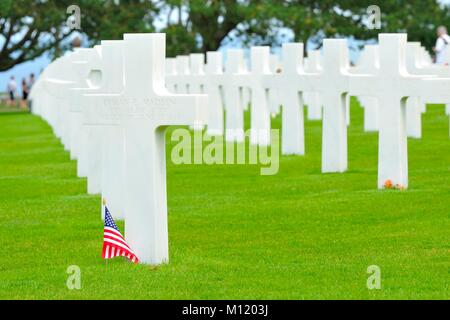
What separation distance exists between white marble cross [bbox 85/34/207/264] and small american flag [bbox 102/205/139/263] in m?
0.09

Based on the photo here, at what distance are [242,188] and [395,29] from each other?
1470 inches

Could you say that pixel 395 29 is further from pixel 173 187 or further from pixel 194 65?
pixel 173 187

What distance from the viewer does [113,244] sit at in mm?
11070

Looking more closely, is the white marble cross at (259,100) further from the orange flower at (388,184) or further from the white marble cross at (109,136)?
the white marble cross at (109,136)

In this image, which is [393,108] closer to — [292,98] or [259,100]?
[292,98]

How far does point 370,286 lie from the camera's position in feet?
32.5

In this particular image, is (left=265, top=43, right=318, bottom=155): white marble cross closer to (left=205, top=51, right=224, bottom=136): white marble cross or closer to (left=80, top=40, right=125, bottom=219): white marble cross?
(left=205, top=51, right=224, bottom=136): white marble cross

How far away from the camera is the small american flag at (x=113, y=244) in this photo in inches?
433

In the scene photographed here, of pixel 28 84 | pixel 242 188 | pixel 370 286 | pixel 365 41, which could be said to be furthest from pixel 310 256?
pixel 28 84

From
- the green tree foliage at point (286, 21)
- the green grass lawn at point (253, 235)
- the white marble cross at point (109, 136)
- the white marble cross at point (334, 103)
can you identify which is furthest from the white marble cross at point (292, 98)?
the green tree foliage at point (286, 21)

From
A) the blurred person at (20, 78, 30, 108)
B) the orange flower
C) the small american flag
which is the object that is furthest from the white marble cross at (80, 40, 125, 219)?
the blurred person at (20, 78, 30, 108)

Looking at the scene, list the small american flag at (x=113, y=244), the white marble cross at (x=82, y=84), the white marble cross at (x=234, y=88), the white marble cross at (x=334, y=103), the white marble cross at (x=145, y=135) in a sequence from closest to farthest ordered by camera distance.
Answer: the white marble cross at (x=145, y=135) → the small american flag at (x=113, y=244) → the white marble cross at (x=82, y=84) → the white marble cross at (x=334, y=103) → the white marble cross at (x=234, y=88)

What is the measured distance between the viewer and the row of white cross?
10.9 meters
